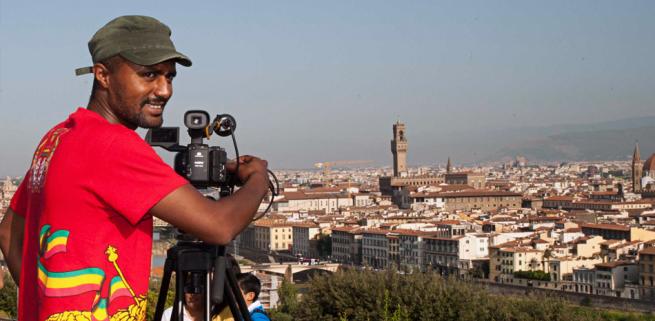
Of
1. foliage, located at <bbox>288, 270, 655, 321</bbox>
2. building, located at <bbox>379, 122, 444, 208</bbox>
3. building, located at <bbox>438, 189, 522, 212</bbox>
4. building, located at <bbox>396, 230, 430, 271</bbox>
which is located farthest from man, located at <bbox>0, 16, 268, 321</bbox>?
building, located at <bbox>379, 122, 444, 208</bbox>

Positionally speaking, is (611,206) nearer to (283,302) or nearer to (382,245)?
(382,245)

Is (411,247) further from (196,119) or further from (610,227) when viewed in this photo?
(196,119)

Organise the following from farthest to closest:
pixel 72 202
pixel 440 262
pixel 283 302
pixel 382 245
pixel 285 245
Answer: pixel 285 245, pixel 382 245, pixel 440 262, pixel 283 302, pixel 72 202

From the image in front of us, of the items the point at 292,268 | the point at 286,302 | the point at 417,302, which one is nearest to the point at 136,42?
the point at 417,302

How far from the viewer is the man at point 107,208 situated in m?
1.23

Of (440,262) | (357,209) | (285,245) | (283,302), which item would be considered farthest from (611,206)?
(283,302)

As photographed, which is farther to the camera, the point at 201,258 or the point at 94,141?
the point at 201,258

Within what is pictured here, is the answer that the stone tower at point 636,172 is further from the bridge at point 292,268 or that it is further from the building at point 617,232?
the bridge at point 292,268

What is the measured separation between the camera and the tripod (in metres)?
1.42

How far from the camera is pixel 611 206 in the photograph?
49281mm

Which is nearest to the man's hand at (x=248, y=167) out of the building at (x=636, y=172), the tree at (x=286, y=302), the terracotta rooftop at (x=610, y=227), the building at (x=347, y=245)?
the tree at (x=286, y=302)

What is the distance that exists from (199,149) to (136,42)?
6.7 inches

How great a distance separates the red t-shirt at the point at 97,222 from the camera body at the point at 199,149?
0.50 ft

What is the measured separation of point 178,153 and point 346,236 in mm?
38006
